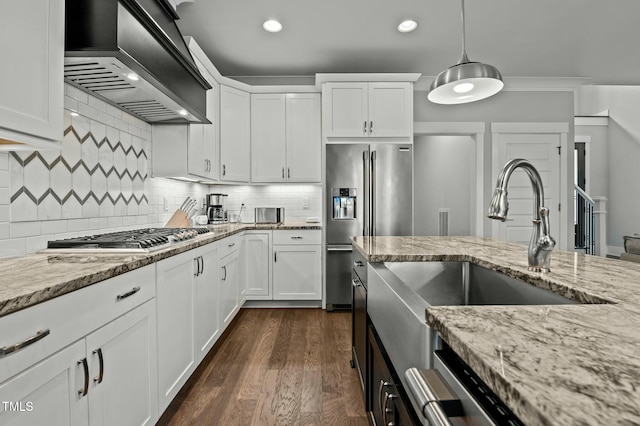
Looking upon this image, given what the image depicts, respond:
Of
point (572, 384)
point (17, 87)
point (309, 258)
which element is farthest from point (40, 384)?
point (309, 258)

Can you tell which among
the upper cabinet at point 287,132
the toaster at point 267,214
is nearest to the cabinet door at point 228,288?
the toaster at point 267,214

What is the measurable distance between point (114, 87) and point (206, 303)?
1.46m

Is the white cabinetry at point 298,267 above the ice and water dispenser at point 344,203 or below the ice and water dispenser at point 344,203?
below

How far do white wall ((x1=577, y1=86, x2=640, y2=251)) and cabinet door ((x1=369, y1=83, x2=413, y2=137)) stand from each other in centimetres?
554

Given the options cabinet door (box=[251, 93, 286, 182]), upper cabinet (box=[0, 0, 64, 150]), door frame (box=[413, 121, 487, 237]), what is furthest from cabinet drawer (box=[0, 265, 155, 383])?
door frame (box=[413, 121, 487, 237])

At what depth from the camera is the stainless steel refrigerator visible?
371cm

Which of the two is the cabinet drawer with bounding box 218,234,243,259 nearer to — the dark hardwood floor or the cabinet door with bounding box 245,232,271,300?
the cabinet door with bounding box 245,232,271,300

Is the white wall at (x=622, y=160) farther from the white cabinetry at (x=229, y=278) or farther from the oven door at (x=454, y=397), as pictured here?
the oven door at (x=454, y=397)

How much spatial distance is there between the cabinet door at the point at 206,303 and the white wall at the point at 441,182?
302 cm

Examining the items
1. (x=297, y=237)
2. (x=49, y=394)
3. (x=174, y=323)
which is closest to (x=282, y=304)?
(x=297, y=237)

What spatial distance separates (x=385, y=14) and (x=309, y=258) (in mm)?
2471

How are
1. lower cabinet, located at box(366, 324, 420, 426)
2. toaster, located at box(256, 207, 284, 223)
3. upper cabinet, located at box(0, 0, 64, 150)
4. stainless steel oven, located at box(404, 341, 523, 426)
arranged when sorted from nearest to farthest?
stainless steel oven, located at box(404, 341, 523, 426) < lower cabinet, located at box(366, 324, 420, 426) < upper cabinet, located at box(0, 0, 64, 150) < toaster, located at box(256, 207, 284, 223)

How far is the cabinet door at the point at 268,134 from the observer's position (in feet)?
13.3

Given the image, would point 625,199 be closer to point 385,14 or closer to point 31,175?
point 385,14
